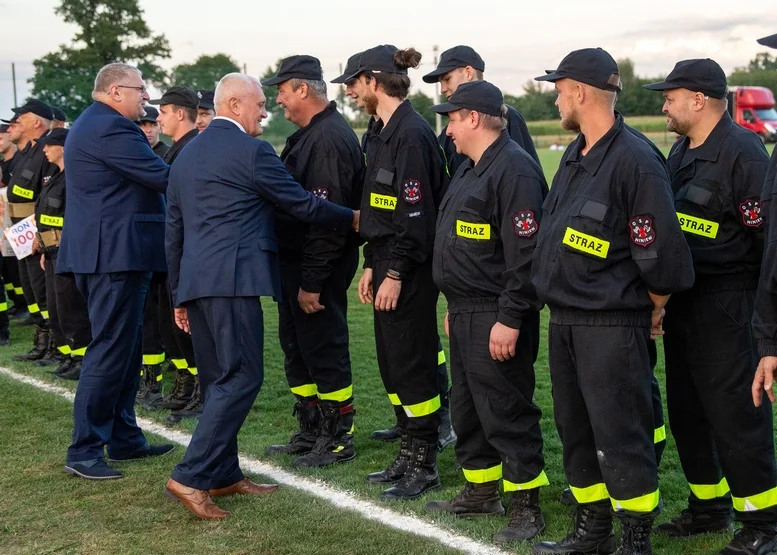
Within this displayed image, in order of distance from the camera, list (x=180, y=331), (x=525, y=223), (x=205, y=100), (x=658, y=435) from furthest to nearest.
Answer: (x=205, y=100)
(x=180, y=331)
(x=658, y=435)
(x=525, y=223)

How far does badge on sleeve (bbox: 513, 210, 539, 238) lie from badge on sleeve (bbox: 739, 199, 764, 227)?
3.01ft

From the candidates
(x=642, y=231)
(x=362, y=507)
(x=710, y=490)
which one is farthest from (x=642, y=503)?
(x=362, y=507)

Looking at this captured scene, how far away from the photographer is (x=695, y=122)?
429 cm

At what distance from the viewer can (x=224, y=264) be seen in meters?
4.97

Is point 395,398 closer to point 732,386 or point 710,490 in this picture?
point 710,490

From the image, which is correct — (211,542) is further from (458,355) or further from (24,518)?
(458,355)

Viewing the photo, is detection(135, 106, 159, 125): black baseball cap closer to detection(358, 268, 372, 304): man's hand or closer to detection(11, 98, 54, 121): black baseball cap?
detection(11, 98, 54, 121): black baseball cap

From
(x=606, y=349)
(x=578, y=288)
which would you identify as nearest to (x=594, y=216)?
(x=578, y=288)

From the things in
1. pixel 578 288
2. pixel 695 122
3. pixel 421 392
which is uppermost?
pixel 695 122

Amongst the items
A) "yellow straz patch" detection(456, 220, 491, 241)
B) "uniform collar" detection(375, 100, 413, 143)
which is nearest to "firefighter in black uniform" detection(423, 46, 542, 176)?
"uniform collar" detection(375, 100, 413, 143)

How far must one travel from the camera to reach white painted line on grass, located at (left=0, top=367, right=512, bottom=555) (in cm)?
441

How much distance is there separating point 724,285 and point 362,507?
217 centimetres

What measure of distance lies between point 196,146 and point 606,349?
248cm

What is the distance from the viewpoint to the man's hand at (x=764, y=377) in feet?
11.7
